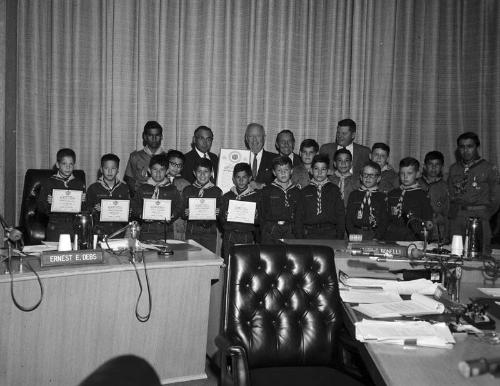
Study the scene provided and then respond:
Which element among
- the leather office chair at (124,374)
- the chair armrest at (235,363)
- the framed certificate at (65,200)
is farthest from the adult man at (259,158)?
the leather office chair at (124,374)

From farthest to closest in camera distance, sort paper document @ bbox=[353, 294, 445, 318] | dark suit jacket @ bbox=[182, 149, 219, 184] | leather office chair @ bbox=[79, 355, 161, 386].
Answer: dark suit jacket @ bbox=[182, 149, 219, 184], paper document @ bbox=[353, 294, 445, 318], leather office chair @ bbox=[79, 355, 161, 386]

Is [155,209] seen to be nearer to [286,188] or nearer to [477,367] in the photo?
[286,188]

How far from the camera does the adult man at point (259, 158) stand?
580cm

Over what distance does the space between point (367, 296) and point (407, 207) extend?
8.68ft

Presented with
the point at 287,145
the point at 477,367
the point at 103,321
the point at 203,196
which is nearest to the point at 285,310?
the point at 103,321

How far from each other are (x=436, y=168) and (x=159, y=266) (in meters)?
3.54

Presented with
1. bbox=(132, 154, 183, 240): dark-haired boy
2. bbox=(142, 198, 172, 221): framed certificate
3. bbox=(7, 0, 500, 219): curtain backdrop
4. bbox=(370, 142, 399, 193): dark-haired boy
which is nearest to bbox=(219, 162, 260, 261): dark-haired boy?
bbox=(132, 154, 183, 240): dark-haired boy

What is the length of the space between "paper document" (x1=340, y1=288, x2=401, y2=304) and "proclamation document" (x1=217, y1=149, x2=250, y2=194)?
10.3ft

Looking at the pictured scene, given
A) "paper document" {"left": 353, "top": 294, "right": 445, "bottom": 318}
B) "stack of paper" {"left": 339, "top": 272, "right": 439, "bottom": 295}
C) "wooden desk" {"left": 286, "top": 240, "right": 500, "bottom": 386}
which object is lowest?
"wooden desk" {"left": 286, "top": 240, "right": 500, "bottom": 386}

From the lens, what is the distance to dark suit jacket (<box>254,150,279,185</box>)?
19.0ft

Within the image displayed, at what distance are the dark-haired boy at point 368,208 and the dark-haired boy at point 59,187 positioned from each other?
2.42 m

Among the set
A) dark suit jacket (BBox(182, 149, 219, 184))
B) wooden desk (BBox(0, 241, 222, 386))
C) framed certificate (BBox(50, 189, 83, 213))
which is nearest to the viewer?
wooden desk (BBox(0, 241, 222, 386))

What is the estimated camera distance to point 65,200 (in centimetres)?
452

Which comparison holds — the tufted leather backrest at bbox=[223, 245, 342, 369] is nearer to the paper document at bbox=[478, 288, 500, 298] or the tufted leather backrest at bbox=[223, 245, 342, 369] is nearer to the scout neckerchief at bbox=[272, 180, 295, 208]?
the paper document at bbox=[478, 288, 500, 298]
